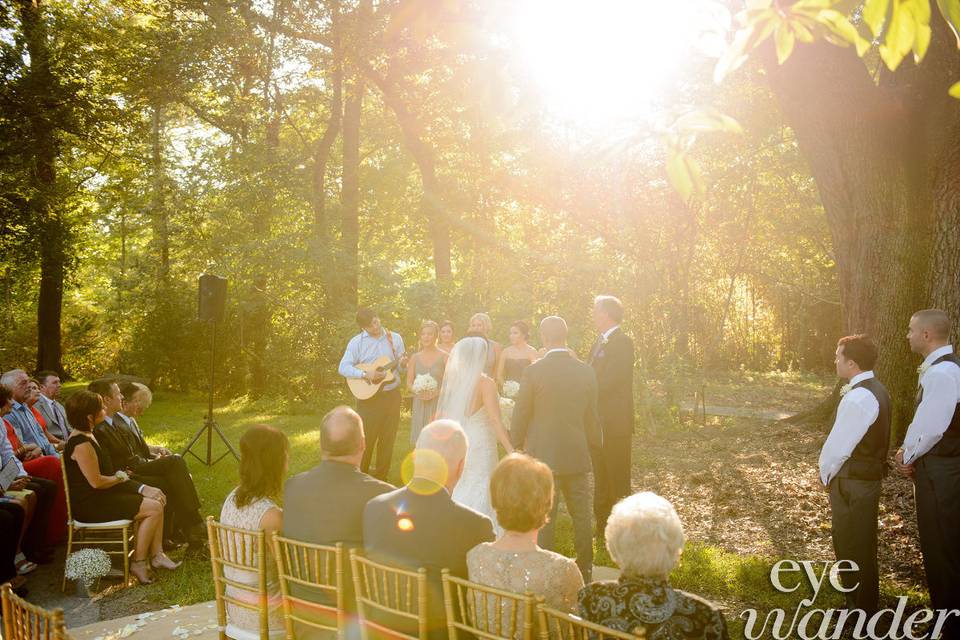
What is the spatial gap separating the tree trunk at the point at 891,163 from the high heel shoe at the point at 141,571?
21.7 feet

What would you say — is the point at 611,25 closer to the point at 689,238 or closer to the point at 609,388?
the point at 609,388

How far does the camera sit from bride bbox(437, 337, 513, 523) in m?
5.91

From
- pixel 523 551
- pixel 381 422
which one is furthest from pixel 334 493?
pixel 381 422

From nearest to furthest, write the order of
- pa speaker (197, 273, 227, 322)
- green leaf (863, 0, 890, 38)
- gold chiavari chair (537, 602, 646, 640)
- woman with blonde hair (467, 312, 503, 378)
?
1. green leaf (863, 0, 890, 38)
2. gold chiavari chair (537, 602, 646, 640)
3. woman with blonde hair (467, 312, 503, 378)
4. pa speaker (197, 273, 227, 322)

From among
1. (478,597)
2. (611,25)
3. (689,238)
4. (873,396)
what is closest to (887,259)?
(873,396)

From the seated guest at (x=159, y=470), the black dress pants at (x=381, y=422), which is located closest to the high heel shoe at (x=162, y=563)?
the seated guest at (x=159, y=470)

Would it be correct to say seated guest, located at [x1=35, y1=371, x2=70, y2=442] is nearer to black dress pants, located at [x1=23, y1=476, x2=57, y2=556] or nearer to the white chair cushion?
black dress pants, located at [x1=23, y1=476, x2=57, y2=556]

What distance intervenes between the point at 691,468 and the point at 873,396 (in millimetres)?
5911

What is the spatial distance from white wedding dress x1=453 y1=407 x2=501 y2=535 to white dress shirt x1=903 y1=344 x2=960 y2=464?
2976 mm

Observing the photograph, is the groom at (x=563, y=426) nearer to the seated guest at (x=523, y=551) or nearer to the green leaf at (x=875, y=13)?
the seated guest at (x=523, y=551)

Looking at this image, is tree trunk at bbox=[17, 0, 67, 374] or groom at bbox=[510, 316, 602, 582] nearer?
groom at bbox=[510, 316, 602, 582]

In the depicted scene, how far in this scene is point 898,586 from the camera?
511cm

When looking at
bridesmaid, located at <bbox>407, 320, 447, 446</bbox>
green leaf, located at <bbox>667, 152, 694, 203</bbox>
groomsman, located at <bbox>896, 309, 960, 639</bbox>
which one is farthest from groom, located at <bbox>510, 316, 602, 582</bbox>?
green leaf, located at <bbox>667, 152, 694, 203</bbox>

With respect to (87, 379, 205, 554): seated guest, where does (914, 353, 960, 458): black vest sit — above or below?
above
